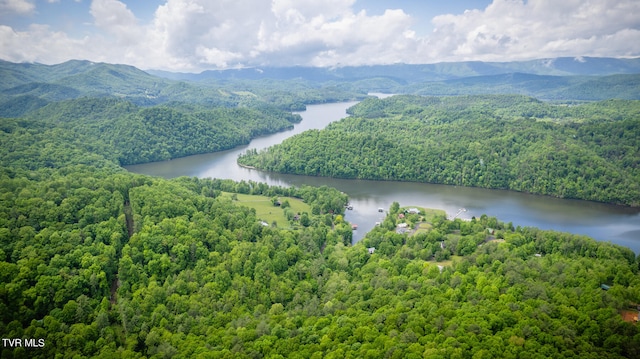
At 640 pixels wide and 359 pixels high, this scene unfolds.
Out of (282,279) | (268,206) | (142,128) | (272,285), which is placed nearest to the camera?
(272,285)

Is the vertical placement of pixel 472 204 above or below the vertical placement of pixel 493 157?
below

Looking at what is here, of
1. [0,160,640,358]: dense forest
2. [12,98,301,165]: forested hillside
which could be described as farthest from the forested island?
[12,98,301,165]: forested hillside

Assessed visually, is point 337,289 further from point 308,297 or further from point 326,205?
point 326,205

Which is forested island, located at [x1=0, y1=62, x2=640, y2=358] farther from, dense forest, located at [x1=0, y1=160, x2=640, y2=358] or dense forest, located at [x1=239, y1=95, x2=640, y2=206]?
dense forest, located at [x1=239, y1=95, x2=640, y2=206]

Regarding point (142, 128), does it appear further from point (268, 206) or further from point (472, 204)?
point (472, 204)

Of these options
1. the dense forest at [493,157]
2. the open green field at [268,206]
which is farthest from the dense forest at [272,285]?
the dense forest at [493,157]

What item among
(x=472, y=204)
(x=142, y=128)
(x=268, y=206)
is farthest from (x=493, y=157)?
(x=142, y=128)

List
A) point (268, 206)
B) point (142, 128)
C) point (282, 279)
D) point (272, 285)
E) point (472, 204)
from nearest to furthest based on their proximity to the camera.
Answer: point (272, 285) < point (282, 279) < point (268, 206) < point (472, 204) < point (142, 128)
